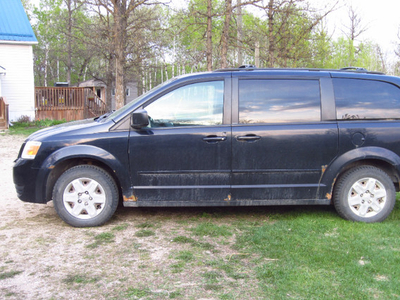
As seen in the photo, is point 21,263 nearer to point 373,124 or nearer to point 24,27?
point 373,124

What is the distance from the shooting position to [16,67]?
22828 mm

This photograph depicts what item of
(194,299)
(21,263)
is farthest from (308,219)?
(21,263)

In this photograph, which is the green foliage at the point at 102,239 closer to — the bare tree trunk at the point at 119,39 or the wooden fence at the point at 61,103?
the bare tree trunk at the point at 119,39

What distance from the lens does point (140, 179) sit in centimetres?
490

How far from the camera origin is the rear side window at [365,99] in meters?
5.11

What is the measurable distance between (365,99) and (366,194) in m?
1.22

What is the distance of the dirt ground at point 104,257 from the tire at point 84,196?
146 millimetres

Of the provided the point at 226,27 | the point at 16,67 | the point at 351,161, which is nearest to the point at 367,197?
the point at 351,161

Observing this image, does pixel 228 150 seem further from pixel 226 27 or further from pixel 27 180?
pixel 226 27

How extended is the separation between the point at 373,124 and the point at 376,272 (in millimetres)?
2111

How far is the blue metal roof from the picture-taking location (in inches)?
890

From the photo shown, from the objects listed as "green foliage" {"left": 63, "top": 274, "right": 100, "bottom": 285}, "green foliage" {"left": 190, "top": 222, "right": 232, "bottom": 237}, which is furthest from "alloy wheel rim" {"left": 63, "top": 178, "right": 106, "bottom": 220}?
"green foliage" {"left": 63, "top": 274, "right": 100, "bottom": 285}

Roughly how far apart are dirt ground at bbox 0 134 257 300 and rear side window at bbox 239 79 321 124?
1.61 meters

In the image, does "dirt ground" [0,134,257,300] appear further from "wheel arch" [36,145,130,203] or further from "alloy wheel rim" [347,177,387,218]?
"alloy wheel rim" [347,177,387,218]
